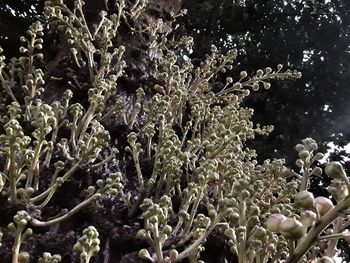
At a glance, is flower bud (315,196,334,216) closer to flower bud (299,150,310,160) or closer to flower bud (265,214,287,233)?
flower bud (265,214,287,233)

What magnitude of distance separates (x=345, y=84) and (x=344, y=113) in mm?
294

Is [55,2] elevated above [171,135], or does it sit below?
above

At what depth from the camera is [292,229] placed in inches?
24.7

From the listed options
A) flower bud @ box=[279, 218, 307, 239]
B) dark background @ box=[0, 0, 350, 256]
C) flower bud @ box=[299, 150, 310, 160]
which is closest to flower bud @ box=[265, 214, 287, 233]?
flower bud @ box=[279, 218, 307, 239]

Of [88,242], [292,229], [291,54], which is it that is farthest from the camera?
[291,54]

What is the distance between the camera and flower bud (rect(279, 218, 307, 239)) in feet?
2.06

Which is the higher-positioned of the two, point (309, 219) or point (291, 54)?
point (291, 54)

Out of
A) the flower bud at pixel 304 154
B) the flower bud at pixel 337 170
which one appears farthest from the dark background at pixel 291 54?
the flower bud at pixel 337 170

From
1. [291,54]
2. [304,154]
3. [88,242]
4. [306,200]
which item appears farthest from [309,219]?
[291,54]

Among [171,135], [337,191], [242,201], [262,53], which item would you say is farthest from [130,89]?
[262,53]

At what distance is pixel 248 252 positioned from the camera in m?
0.89

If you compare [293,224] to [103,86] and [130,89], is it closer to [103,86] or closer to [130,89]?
[103,86]

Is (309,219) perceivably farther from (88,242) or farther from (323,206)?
(88,242)

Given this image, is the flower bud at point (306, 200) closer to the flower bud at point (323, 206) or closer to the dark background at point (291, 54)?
the flower bud at point (323, 206)
